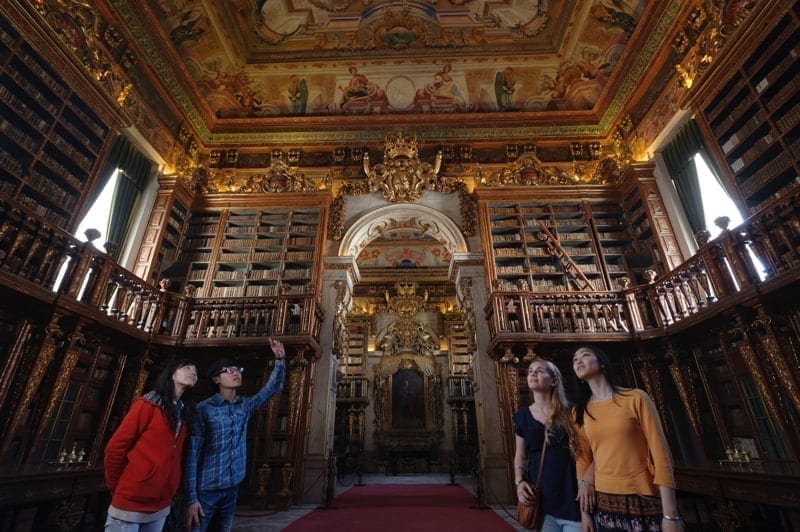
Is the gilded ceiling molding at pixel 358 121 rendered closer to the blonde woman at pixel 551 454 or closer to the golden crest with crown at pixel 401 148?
the golden crest with crown at pixel 401 148

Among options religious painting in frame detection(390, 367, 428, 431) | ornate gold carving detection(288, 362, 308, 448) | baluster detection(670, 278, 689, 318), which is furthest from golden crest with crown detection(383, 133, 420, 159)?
religious painting in frame detection(390, 367, 428, 431)

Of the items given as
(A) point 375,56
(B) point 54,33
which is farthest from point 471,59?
(B) point 54,33

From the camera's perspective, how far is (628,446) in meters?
1.61

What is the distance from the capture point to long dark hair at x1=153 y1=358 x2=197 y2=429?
1.85 metres

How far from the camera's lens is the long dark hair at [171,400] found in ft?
6.06

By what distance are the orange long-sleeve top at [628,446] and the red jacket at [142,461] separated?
6.39 feet

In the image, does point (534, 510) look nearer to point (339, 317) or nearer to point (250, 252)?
point (339, 317)

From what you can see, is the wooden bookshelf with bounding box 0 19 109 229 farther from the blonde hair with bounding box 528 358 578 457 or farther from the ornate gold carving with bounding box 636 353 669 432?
the ornate gold carving with bounding box 636 353 669 432

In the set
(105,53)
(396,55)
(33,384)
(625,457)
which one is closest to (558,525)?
(625,457)

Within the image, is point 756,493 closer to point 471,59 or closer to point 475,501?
point 475,501

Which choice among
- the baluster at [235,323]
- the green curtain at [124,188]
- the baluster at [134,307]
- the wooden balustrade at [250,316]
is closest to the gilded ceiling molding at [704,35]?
the wooden balustrade at [250,316]

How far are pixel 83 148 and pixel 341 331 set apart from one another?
201 inches

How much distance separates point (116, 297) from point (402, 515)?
4.76 metres

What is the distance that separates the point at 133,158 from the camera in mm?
→ 7188
